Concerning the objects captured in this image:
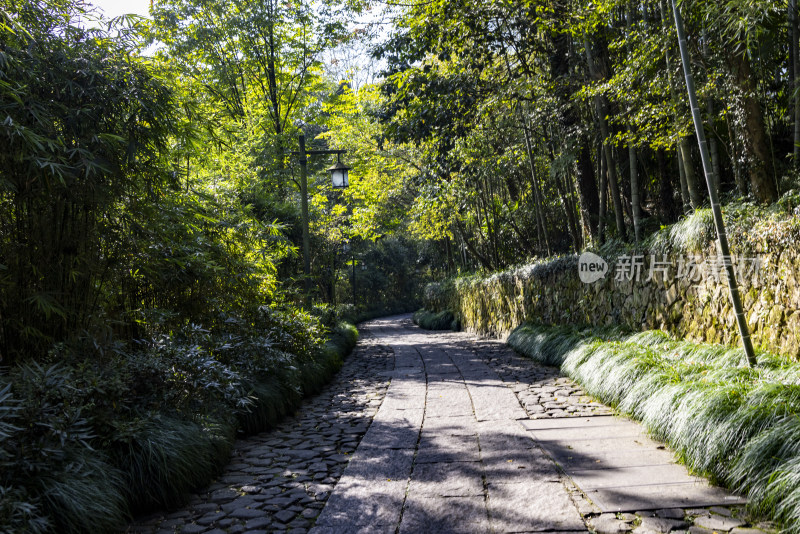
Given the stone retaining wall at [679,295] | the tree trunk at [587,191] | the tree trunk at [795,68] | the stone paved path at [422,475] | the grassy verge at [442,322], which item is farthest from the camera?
the grassy verge at [442,322]

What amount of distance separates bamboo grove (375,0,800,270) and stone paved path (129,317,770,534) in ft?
9.88

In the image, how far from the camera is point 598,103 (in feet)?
22.7

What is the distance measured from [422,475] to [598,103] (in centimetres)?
560

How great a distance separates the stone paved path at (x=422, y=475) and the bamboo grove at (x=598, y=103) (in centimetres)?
301

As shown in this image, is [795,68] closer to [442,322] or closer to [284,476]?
[284,476]

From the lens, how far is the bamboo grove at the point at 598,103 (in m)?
4.98

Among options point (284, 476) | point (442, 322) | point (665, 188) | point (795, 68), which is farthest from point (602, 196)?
point (442, 322)

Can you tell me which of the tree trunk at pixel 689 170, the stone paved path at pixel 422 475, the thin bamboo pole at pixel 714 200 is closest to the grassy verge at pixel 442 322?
the stone paved path at pixel 422 475

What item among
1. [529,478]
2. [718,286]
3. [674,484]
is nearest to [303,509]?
[529,478]

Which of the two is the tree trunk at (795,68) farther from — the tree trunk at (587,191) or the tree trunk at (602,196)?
the tree trunk at (587,191)

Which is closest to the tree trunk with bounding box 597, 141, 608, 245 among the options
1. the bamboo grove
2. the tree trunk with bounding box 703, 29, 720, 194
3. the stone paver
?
the bamboo grove

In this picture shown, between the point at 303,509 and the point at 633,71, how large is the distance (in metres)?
5.28

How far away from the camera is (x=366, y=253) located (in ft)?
94.6

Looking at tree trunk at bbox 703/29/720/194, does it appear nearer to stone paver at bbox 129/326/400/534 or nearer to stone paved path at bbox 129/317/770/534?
stone paved path at bbox 129/317/770/534
